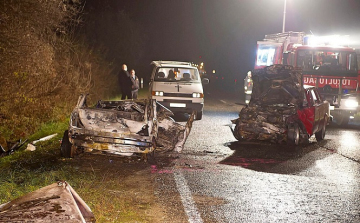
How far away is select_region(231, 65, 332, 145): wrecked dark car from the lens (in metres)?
11.6

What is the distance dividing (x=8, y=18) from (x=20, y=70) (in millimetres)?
1632

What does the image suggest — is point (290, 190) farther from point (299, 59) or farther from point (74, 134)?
point (299, 59)

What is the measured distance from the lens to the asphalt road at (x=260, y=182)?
6012 mm

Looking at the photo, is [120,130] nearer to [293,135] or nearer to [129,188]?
[129,188]

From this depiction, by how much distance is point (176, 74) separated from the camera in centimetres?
1731

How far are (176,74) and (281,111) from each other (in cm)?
628

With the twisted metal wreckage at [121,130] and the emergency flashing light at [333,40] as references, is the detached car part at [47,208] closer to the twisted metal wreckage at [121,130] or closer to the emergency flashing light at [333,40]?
the twisted metal wreckage at [121,130]

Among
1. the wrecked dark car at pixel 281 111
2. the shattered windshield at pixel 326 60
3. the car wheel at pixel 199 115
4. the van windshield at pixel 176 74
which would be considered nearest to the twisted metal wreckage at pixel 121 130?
the wrecked dark car at pixel 281 111

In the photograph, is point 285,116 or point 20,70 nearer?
point 285,116

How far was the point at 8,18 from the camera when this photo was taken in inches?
464

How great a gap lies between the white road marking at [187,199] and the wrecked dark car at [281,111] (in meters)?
4.03

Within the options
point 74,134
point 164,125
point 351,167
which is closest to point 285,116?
point 351,167

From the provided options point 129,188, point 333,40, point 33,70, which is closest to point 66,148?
point 129,188

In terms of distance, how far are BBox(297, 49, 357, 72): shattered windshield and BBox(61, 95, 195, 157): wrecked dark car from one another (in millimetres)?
9147
